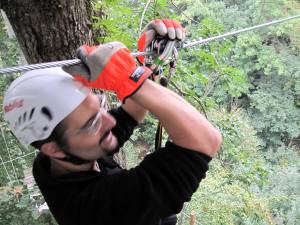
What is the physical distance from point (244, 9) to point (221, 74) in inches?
628

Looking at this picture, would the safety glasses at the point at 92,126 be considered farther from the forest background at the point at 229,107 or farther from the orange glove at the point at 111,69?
the forest background at the point at 229,107

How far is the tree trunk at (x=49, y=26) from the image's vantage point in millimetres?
1885

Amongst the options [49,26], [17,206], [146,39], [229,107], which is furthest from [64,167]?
[229,107]

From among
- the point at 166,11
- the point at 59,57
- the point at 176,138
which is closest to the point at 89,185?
the point at 176,138

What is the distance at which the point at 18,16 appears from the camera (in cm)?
190

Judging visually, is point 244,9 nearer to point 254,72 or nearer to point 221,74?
point 254,72

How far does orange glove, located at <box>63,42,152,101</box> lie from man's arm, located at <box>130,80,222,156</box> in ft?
0.12

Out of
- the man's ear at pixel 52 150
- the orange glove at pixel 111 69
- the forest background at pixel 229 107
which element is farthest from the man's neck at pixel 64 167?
the forest background at pixel 229 107

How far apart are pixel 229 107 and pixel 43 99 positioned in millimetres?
16940

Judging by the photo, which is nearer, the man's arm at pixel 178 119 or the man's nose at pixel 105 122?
the man's arm at pixel 178 119

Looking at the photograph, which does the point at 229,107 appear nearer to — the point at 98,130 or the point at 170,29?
the point at 170,29

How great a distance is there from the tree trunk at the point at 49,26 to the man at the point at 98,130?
26.7 inches

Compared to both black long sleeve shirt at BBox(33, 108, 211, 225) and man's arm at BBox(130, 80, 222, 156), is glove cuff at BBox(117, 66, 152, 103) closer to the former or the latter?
man's arm at BBox(130, 80, 222, 156)

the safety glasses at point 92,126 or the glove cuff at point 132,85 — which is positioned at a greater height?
the glove cuff at point 132,85
